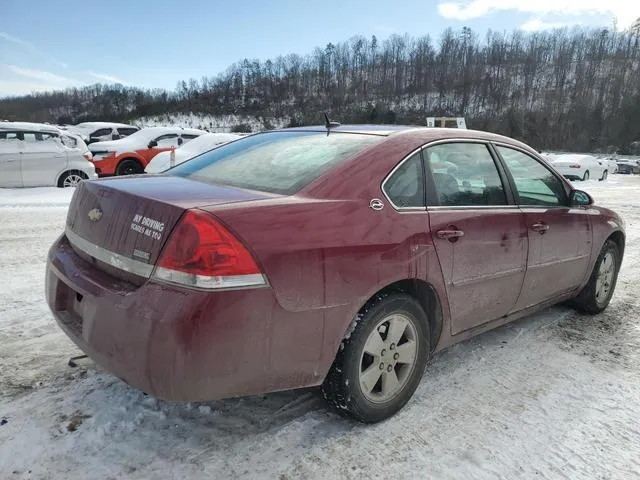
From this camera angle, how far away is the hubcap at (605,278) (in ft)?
14.1

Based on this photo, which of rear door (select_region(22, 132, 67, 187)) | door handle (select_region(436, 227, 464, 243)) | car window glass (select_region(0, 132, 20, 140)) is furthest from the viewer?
car window glass (select_region(0, 132, 20, 140))

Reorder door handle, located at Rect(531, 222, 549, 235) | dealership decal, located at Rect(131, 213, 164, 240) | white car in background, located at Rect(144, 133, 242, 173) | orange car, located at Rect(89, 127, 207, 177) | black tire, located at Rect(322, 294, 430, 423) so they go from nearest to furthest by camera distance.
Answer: dealership decal, located at Rect(131, 213, 164, 240) < black tire, located at Rect(322, 294, 430, 423) < door handle, located at Rect(531, 222, 549, 235) < white car in background, located at Rect(144, 133, 242, 173) < orange car, located at Rect(89, 127, 207, 177)

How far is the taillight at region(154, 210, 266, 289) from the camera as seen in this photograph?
1.99 m

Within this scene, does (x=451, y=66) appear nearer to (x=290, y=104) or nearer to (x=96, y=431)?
(x=290, y=104)

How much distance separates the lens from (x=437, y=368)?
129 inches

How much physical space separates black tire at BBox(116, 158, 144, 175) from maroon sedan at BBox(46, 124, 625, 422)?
1155 cm

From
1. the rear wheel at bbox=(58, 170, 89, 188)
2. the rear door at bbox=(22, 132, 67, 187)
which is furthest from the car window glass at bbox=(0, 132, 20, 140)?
the rear wheel at bbox=(58, 170, 89, 188)

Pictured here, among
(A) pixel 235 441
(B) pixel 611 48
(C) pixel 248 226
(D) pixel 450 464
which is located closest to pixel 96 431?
(A) pixel 235 441

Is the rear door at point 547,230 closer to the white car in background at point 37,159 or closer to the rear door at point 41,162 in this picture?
the white car in background at point 37,159

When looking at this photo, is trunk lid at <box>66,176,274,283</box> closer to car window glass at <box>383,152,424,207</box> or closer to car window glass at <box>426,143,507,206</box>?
car window glass at <box>383,152,424,207</box>

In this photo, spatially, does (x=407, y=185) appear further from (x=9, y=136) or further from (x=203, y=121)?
(x=203, y=121)

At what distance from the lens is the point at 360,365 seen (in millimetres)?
2467

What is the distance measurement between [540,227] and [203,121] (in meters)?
108

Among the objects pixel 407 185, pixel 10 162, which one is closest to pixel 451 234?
pixel 407 185
